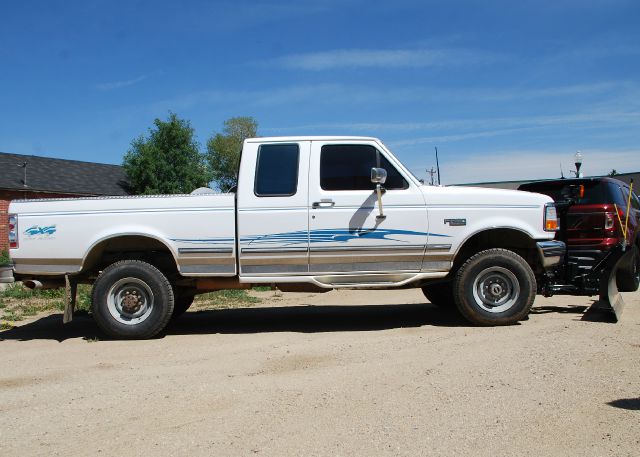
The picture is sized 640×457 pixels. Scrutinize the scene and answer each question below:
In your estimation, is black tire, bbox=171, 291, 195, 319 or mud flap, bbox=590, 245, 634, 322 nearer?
mud flap, bbox=590, 245, 634, 322

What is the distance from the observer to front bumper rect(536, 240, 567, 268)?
23.3 feet

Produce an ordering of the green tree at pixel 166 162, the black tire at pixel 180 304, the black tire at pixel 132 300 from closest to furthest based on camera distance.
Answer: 1. the black tire at pixel 132 300
2. the black tire at pixel 180 304
3. the green tree at pixel 166 162

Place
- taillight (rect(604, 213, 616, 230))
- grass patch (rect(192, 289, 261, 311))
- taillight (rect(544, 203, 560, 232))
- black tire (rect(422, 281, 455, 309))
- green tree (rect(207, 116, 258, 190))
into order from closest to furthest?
1. taillight (rect(544, 203, 560, 232))
2. taillight (rect(604, 213, 616, 230))
3. black tire (rect(422, 281, 455, 309))
4. grass patch (rect(192, 289, 261, 311))
5. green tree (rect(207, 116, 258, 190))

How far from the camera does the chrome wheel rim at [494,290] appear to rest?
279 inches

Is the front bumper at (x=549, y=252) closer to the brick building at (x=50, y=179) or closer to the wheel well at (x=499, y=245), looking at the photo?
the wheel well at (x=499, y=245)

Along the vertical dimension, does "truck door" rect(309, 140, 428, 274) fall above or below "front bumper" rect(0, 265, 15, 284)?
above

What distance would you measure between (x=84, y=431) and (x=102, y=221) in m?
3.36

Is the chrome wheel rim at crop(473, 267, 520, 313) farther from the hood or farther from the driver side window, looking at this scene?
the driver side window

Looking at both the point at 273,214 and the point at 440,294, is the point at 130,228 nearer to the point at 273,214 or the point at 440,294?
the point at 273,214

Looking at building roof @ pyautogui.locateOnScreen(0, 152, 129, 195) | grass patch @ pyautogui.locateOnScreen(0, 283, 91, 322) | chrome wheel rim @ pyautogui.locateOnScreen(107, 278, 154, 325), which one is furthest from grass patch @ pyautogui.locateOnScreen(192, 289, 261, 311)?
building roof @ pyautogui.locateOnScreen(0, 152, 129, 195)

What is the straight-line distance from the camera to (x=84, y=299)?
34.5 ft

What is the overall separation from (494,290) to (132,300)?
13.9 feet

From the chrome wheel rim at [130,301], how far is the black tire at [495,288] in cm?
362

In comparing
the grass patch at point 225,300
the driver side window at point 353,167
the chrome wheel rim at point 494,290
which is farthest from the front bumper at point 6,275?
the chrome wheel rim at point 494,290
